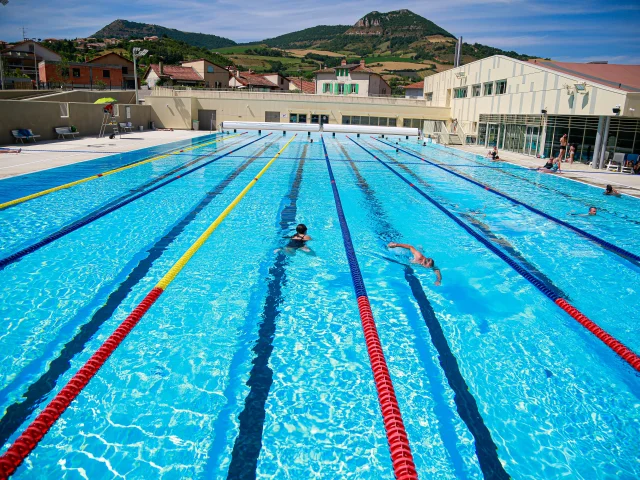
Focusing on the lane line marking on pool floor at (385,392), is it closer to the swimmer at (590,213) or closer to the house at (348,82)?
the swimmer at (590,213)

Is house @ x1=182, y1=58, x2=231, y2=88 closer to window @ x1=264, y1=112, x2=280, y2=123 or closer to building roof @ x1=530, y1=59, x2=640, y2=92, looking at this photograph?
window @ x1=264, y1=112, x2=280, y2=123

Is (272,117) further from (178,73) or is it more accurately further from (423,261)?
(423,261)

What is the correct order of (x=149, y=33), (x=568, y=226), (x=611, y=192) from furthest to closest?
(x=149, y=33) → (x=611, y=192) → (x=568, y=226)

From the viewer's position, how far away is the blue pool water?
2.90m

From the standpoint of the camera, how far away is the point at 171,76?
154 ft

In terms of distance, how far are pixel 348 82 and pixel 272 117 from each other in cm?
2033

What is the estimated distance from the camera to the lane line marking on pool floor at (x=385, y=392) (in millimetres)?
2463

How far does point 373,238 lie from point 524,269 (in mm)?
2349

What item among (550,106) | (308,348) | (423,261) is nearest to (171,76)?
(550,106)

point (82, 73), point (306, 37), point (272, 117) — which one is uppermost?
point (306, 37)

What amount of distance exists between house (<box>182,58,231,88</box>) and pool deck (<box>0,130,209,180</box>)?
38.7 m

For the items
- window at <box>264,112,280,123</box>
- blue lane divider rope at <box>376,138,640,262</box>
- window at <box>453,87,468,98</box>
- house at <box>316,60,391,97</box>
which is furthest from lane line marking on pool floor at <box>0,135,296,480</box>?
house at <box>316,60,391,97</box>

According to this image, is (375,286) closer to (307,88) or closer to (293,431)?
(293,431)

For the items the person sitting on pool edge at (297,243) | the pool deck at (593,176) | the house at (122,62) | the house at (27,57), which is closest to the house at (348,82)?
the house at (122,62)
